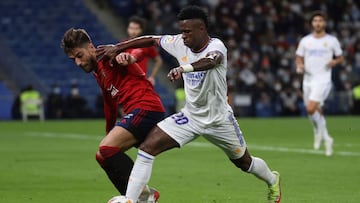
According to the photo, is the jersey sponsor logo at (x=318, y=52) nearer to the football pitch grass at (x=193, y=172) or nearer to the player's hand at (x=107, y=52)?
the football pitch grass at (x=193, y=172)

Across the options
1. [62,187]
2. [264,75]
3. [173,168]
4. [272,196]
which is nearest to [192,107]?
[272,196]

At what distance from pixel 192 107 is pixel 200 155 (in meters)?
8.63

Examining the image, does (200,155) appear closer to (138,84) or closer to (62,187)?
(62,187)

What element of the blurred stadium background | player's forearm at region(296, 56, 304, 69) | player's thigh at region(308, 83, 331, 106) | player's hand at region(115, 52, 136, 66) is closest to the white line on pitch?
player's thigh at region(308, 83, 331, 106)

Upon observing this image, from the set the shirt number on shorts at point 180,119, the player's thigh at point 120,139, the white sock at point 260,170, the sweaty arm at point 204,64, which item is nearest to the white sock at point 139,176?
the player's thigh at point 120,139

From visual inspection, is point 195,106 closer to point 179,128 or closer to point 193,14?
point 179,128

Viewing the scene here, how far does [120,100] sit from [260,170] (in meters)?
1.66

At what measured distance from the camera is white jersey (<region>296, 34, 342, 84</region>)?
18734 mm

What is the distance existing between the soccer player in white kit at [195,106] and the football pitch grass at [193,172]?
1500 millimetres

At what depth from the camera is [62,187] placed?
1262cm

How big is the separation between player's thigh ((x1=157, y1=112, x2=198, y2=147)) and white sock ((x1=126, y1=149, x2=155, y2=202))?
343 millimetres

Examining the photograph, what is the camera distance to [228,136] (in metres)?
9.69

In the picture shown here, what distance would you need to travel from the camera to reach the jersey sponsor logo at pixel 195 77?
31.0ft

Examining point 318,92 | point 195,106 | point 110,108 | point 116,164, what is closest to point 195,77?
point 195,106
